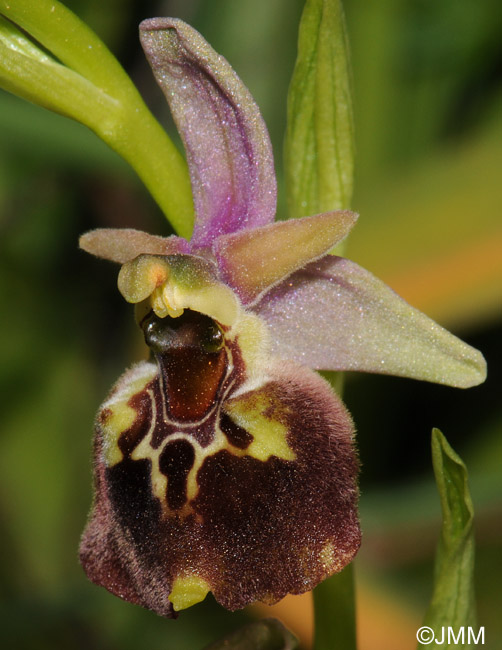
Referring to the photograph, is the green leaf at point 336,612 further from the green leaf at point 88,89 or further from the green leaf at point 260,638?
the green leaf at point 88,89

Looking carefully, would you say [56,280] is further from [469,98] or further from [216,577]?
[216,577]

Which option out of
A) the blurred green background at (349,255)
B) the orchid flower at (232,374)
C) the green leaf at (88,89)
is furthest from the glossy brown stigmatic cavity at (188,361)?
the blurred green background at (349,255)

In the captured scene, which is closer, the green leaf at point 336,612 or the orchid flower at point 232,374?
the orchid flower at point 232,374

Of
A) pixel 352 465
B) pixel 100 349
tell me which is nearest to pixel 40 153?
pixel 100 349

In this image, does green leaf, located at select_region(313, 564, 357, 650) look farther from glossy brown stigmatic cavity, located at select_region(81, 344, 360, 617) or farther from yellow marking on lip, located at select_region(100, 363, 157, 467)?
yellow marking on lip, located at select_region(100, 363, 157, 467)

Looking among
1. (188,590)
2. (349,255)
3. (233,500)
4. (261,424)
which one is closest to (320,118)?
(261,424)

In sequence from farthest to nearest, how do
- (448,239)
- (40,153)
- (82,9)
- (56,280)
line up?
(56,280) → (82,9) → (40,153) → (448,239)
